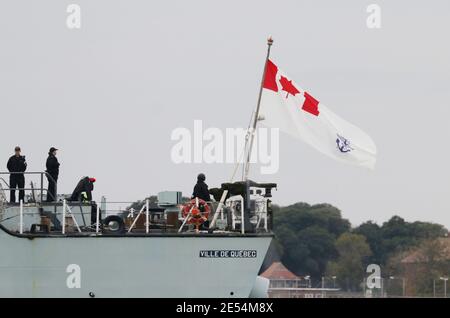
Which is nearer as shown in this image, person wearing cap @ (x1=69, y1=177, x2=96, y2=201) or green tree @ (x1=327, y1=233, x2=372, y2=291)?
person wearing cap @ (x1=69, y1=177, x2=96, y2=201)

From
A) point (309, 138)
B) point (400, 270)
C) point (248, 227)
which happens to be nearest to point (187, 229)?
point (248, 227)

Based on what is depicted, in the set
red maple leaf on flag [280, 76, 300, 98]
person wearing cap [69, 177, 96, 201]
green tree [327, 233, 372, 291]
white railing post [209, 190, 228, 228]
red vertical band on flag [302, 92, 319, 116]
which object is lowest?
green tree [327, 233, 372, 291]

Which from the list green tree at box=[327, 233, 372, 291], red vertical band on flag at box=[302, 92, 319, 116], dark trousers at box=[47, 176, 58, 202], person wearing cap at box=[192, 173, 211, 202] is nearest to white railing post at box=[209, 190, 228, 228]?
person wearing cap at box=[192, 173, 211, 202]

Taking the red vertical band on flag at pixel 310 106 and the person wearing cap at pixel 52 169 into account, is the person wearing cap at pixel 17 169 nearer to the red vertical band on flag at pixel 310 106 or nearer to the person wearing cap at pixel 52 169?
the person wearing cap at pixel 52 169

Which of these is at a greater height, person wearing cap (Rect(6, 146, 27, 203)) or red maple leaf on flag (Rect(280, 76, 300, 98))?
red maple leaf on flag (Rect(280, 76, 300, 98))

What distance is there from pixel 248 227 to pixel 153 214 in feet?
10.1

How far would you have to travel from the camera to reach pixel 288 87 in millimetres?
42406

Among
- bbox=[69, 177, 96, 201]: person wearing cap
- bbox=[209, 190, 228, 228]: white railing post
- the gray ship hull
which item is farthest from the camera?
bbox=[69, 177, 96, 201]: person wearing cap

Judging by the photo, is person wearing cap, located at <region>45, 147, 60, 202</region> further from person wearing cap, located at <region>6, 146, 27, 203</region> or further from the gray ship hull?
the gray ship hull

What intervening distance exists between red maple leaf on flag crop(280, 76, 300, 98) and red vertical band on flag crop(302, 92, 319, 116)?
33 cm

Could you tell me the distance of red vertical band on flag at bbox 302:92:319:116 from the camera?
138 feet

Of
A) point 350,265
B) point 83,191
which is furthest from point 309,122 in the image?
point 350,265
